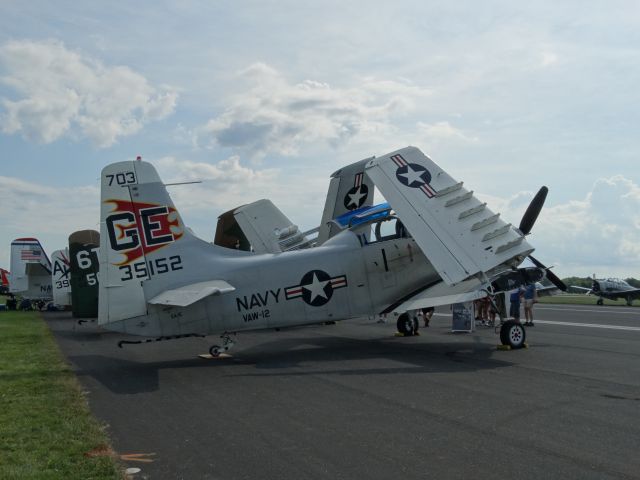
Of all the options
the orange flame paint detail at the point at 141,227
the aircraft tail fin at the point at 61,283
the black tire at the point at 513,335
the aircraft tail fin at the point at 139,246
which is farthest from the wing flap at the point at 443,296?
the aircraft tail fin at the point at 61,283

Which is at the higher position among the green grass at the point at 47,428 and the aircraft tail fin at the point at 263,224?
the aircraft tail fin at the point at 263,224

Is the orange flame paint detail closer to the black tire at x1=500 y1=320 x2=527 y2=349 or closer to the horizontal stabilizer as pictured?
the horizontal stabilizer

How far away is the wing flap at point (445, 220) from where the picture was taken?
12.4 metres

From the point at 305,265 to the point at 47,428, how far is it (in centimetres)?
706

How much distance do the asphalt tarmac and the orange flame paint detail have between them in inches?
100

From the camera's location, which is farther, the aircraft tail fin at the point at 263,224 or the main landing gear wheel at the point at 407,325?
Answer: the aircraft tail fin at the point at 263,224

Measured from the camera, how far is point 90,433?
7.07 metres

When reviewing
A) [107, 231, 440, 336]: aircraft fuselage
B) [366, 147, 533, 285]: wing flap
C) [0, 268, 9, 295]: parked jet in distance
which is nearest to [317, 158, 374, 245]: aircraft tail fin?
[107, 231, 440, 336]: aircraft fuselage

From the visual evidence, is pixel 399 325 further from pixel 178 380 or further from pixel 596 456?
pixel 596 456

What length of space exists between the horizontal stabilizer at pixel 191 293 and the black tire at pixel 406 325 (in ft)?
22.5

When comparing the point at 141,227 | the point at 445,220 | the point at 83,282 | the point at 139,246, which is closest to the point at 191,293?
the point at 139,246

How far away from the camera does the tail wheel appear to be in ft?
57.4

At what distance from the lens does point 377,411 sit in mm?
7863

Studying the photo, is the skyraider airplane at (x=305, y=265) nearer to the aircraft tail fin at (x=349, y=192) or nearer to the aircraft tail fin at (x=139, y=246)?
the aircraft tail fin at (x=139, y=246)
